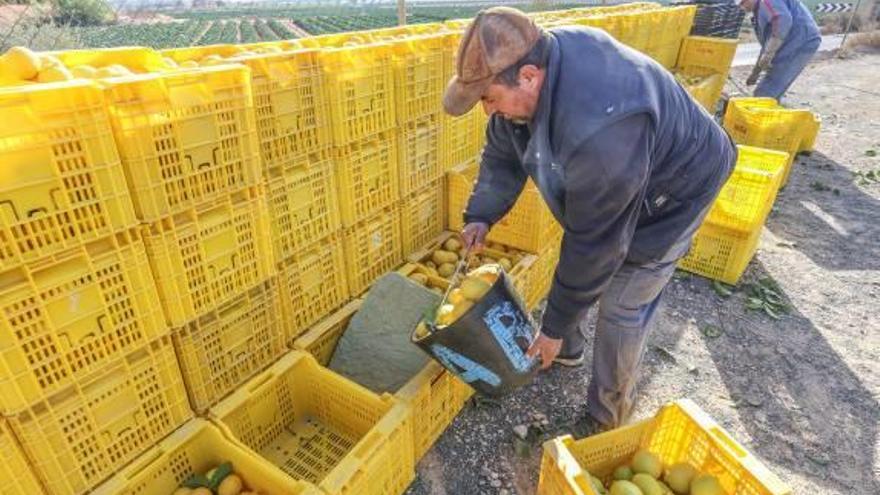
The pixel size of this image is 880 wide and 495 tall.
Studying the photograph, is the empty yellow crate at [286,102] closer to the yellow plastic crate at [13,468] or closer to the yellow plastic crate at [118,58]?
the yellow plastic crate at [118,58]

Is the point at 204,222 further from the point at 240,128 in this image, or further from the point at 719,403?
the point at 719,403

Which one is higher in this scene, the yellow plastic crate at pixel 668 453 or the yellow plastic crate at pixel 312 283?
the yellow plastic crate at pixel 312 283

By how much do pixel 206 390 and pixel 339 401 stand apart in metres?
0.70

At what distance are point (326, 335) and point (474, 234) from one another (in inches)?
44.2

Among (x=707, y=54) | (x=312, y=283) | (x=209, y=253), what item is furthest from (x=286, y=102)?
(x=707, y=54)

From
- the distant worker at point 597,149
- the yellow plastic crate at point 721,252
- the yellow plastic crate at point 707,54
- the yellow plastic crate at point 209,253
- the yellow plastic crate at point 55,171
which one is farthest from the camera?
the yellow plastic crate at point 707,54

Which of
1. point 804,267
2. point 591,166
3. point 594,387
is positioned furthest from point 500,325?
point 804,267

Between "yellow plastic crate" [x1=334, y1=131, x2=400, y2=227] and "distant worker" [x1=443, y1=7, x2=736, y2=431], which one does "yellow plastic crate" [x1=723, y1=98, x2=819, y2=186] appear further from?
"yellow plastic crate" [x1=334, y1=131, x2=400, y2=227]

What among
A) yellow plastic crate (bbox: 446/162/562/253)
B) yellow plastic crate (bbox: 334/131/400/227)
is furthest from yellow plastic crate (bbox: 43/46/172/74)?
yellow plastic crate (bbox: 446/162/562/253)

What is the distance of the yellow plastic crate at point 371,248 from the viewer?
11.4ft

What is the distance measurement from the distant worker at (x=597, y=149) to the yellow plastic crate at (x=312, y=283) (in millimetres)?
1212

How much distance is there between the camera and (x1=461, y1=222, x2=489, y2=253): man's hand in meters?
3.11

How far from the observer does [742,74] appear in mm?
13742

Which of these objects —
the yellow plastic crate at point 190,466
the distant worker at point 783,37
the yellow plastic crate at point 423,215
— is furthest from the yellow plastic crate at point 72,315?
the distant worker at point 783,37
